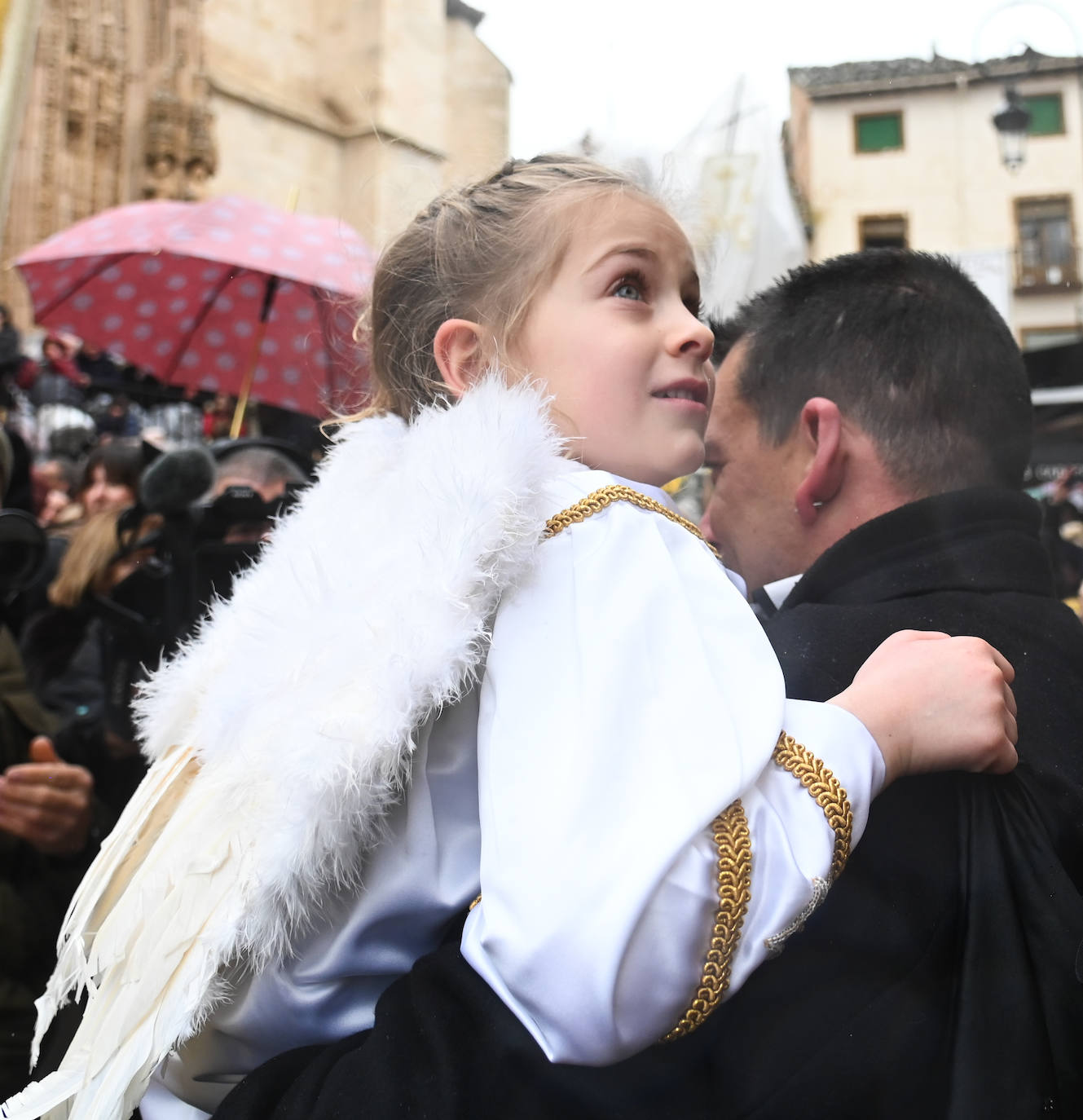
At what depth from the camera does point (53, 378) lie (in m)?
6.15

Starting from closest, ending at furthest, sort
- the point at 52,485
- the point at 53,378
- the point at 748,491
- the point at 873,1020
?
the point at 873,1020
the point at 748,491
the point at 52,485
the point at 53,378

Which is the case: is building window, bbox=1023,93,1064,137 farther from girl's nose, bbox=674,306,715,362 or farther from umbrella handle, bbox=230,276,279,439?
umbrella handle, bbox=230,276,279,439

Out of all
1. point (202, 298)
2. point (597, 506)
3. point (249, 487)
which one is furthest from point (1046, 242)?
point (202, 298)

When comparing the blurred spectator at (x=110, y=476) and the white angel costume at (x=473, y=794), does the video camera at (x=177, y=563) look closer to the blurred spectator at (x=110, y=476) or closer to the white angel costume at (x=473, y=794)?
the blurred spectator at (x=110, y=476)

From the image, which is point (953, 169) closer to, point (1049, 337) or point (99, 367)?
point (1049, 337)

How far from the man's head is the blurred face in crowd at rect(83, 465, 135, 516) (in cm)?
221

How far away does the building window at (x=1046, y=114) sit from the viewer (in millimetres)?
1159

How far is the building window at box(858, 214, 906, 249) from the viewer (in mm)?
1348

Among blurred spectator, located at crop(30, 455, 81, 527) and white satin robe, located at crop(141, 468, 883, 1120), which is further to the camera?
blurred spectator, located at crop(30, 455, 81, 527)

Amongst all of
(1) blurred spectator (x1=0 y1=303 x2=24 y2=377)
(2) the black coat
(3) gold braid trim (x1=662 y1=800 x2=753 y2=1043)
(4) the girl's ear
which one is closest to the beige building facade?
(4) the girl's ear

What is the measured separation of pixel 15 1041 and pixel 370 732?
1.54m

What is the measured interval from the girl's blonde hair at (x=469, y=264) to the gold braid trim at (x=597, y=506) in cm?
30

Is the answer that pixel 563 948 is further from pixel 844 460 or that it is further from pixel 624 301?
pixel 844 460

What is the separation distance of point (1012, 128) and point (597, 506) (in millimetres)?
685
